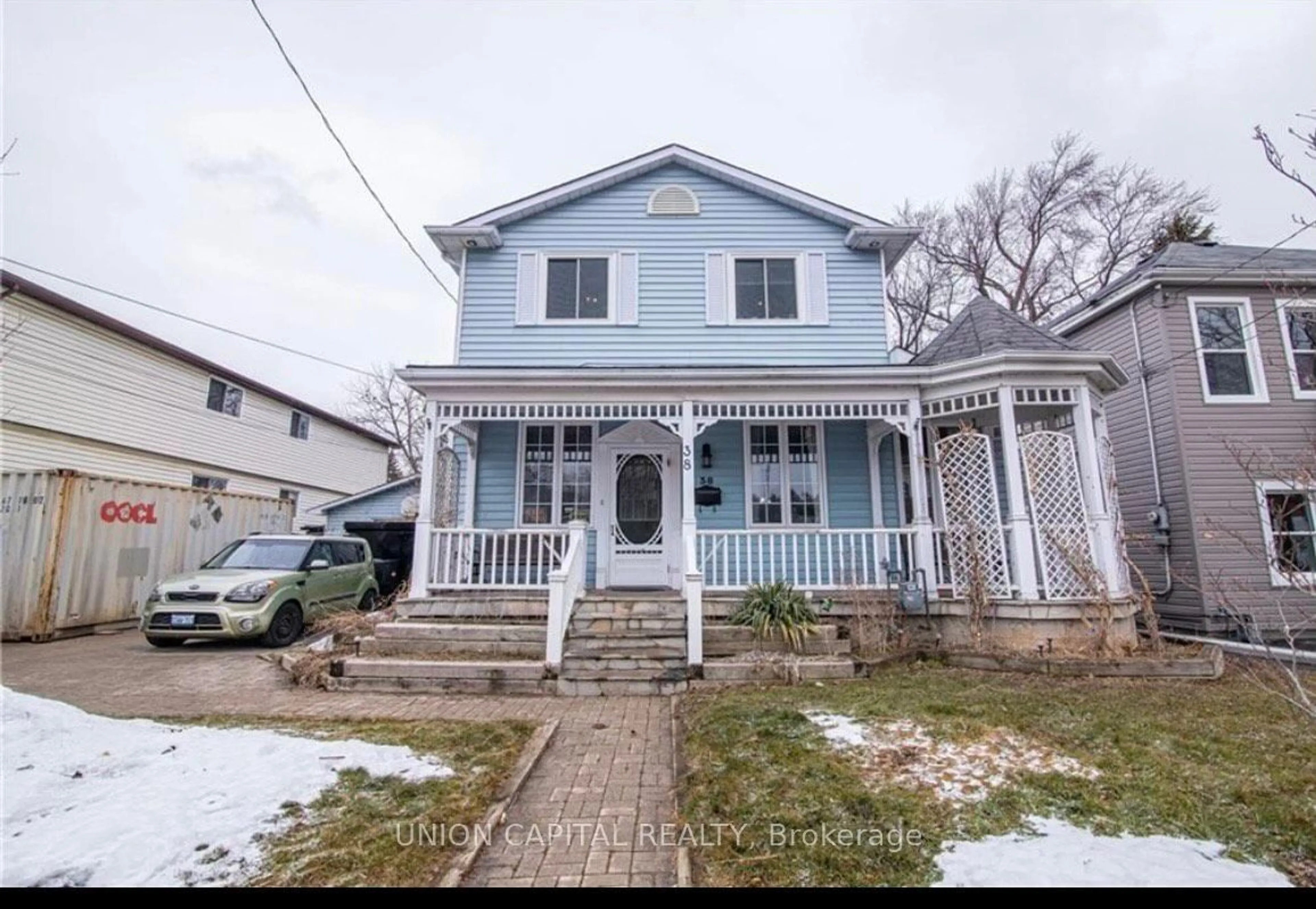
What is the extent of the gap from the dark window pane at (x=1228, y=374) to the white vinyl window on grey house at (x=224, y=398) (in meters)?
21.7

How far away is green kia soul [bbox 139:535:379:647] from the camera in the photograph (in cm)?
827

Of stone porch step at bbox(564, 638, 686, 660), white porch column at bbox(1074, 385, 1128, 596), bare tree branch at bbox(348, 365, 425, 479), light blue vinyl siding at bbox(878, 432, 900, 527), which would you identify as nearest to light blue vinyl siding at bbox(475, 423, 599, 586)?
stone porch step at bbox(564, 638, 686, 660)

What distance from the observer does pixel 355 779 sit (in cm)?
361

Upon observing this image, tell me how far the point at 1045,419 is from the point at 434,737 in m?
9.15

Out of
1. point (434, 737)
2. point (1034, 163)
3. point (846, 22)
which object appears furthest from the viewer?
point (1034, 163)

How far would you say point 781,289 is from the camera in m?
10.2

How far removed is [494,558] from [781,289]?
253 inches

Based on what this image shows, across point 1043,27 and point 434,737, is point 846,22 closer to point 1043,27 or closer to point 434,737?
point 1043,27

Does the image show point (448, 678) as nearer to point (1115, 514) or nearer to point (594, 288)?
point (594, 288)

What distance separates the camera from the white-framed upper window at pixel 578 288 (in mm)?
10023

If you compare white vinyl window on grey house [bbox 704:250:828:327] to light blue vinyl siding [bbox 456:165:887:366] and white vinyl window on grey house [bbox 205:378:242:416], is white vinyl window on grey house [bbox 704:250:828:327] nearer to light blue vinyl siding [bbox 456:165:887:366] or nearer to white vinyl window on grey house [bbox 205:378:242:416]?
light blue vinyl siding [bbox 456:165:887:366]

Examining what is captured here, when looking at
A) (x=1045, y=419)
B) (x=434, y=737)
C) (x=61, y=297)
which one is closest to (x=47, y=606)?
(x=61, y=297)

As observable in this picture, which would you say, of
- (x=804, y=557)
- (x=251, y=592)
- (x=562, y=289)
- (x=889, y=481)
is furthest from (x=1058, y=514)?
(x=251, y=592)

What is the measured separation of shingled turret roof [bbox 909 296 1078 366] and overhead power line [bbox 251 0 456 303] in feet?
26.1
